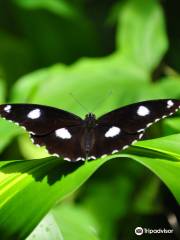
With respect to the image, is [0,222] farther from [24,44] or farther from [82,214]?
[24,44]

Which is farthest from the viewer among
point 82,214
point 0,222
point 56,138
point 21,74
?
point 21,74

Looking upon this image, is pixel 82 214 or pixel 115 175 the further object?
pixel 115 175

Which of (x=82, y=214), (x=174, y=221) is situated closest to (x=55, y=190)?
(x=174, y=221)

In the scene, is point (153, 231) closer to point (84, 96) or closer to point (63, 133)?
point (63, 133)

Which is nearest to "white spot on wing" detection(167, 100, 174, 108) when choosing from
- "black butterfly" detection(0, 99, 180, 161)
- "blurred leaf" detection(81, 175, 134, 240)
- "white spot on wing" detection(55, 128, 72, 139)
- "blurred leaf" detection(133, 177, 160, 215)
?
"black butterfly" detection(0, 99, 180, 161)

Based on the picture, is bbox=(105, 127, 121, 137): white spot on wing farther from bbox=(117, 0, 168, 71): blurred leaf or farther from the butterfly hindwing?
bbox=(117, 0, 168, 71): blurred leaf

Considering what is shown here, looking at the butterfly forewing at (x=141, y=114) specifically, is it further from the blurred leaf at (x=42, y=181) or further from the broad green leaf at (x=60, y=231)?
the broad green leaf at (x=60, y=231)

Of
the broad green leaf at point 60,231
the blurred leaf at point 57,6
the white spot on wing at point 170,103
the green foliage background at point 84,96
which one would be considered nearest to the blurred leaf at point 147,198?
the green foliage background at point 84,96
